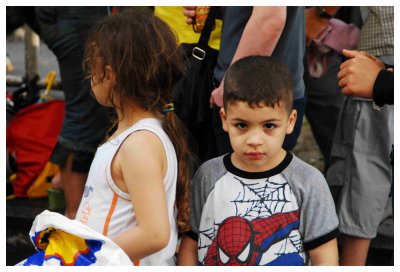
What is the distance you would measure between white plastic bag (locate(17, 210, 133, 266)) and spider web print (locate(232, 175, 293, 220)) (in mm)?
450

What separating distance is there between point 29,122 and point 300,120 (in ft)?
7.81

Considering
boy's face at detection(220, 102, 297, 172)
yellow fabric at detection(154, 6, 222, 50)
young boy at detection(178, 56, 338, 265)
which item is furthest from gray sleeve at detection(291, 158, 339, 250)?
yellow fabric at detection(154, 6, 222, 50)

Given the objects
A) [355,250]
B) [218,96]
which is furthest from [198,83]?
[355,250]

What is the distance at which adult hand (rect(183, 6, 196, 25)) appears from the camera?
10.5ft

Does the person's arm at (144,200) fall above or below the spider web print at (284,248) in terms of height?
above

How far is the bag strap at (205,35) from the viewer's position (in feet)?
10.4

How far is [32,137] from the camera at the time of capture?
4.79 meters

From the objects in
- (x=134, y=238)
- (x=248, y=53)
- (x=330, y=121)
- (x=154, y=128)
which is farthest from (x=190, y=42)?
(x=330, y=121)

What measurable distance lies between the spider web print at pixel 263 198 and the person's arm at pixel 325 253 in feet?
0.57

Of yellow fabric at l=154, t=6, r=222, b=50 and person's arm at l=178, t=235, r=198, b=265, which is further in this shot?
yellow fabric at l=154, t=6, r=222, b=50

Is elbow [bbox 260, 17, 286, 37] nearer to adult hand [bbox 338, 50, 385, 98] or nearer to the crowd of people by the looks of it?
the crowd of people

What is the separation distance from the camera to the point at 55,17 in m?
4.05

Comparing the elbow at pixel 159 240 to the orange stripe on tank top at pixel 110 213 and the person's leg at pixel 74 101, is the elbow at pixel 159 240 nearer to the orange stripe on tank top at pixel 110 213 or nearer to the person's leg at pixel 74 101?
the orange stripe on tank top at pixel 110 213

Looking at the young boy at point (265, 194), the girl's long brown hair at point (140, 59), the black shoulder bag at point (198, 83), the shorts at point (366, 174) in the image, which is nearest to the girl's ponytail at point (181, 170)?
the girl's long brown hair at point (140, 59)
